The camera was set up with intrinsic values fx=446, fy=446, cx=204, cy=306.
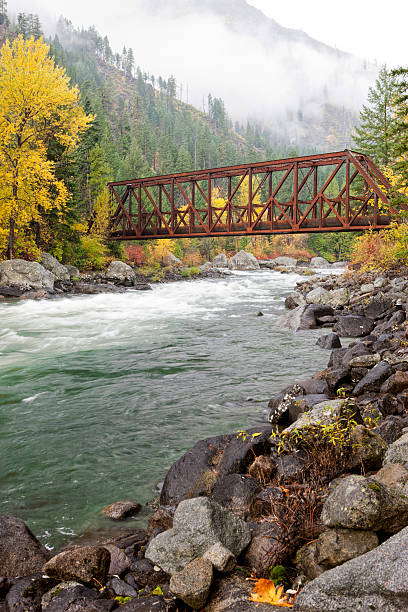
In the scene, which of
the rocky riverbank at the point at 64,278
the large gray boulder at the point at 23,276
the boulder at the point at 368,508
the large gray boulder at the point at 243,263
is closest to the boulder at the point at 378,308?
the boulder at the point at 368,508

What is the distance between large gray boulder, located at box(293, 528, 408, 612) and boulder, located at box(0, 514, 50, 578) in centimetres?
281

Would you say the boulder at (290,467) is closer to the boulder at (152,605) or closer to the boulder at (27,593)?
the boulder at (152,605)

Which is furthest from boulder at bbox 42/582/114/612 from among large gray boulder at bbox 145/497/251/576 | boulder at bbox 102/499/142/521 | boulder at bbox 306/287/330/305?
boulder at bbox 306/287/330/305

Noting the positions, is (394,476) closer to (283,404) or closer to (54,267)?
(283,404)

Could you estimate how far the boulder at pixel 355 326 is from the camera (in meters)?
14.8

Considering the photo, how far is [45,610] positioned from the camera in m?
3.55

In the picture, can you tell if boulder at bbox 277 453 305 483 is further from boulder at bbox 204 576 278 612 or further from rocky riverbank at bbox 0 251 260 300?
rocky riverbank at bbox 0 251 260 300

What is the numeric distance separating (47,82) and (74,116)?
116 inches

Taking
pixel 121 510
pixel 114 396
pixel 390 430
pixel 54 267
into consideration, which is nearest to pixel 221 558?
pixel 121 510

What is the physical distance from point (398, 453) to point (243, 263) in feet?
193

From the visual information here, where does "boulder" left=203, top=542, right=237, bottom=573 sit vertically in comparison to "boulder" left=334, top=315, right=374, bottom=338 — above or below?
below

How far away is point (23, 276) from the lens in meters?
27.9

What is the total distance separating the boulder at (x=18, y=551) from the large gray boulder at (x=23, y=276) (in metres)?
24.5

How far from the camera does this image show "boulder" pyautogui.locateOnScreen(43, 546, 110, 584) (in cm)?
394
